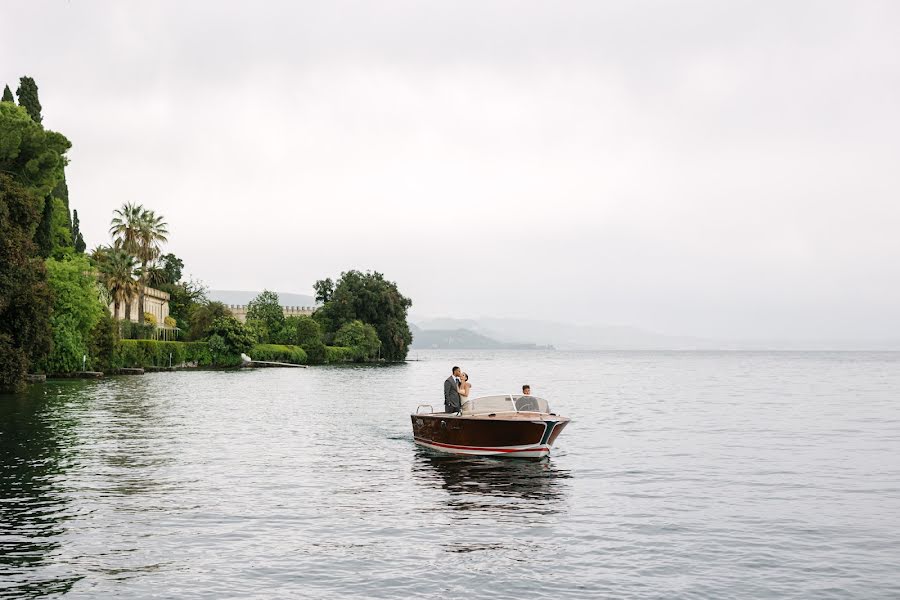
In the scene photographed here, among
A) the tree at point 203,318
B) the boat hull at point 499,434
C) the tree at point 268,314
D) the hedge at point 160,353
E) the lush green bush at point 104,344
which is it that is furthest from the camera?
the tree at point 268,314

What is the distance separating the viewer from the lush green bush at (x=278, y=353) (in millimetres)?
130375

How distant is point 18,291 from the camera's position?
54.4m

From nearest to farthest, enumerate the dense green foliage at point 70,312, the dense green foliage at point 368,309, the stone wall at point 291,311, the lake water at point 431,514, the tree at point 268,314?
the lake water at point 431,514
the dense green foliage at point 70,312
the tree at point 268,314
the dense green foliage at point 368,309
the stone wall at point 291,311

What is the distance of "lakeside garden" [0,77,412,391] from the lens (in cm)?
5569

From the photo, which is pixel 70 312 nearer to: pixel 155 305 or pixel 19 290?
pixel 19 290

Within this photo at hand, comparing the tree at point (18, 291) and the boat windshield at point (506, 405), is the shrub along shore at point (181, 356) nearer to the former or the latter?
the tree at point (18, 291)

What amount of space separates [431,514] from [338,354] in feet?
456

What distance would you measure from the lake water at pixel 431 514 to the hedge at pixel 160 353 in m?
54.0

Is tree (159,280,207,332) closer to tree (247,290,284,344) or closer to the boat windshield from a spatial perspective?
tree (247,290,284,344)

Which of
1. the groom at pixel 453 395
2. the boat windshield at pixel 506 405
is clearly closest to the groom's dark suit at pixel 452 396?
the groom at pixel 453 395

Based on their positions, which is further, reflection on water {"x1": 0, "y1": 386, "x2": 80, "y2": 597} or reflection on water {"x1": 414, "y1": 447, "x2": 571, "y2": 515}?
reflection on water {"x1": 414, "y1": 447, "x2": 571, "y2": 515}

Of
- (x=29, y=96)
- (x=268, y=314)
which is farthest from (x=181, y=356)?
(x=268, y=314)

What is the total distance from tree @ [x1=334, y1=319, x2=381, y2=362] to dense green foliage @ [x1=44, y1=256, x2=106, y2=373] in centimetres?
8492

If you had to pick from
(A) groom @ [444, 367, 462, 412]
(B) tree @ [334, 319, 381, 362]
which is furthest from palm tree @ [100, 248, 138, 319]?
(A) groom @ [444, 367, 462, 412]
